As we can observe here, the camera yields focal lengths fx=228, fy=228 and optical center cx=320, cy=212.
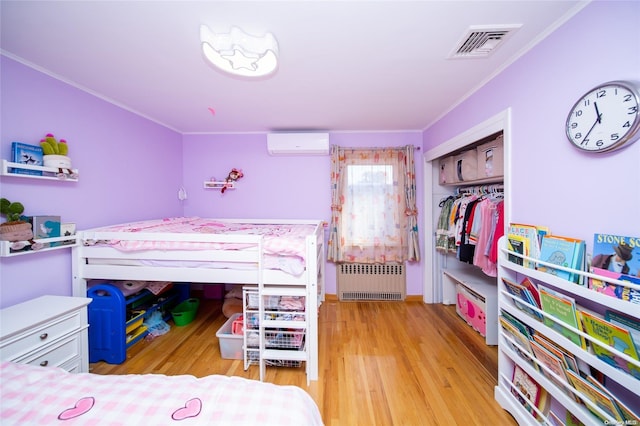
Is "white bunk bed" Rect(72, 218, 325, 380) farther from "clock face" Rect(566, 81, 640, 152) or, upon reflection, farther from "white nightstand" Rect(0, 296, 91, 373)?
"clock face" Rect(566, 81, 640, 152)

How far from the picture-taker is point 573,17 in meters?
1.17

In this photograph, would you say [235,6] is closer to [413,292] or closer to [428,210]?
[428,210]

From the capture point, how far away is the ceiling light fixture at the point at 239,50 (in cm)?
127

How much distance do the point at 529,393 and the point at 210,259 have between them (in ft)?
7.52

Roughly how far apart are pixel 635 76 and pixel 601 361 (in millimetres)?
1206

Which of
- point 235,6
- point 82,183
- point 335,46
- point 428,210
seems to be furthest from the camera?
point 428,210

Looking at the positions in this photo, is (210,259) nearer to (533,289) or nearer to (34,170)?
(34,170)

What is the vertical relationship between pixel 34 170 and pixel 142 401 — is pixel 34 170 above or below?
above

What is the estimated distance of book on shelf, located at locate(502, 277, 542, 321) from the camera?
1.30 metres

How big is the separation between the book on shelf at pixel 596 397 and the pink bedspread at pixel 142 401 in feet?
3.92

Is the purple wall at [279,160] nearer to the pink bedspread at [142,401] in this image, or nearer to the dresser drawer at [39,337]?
the dresser drawer at [39,337]

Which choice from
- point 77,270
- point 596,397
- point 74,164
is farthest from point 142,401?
point 74,164

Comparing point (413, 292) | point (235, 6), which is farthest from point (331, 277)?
point (235, 6)

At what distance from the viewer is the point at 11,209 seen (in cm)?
150
